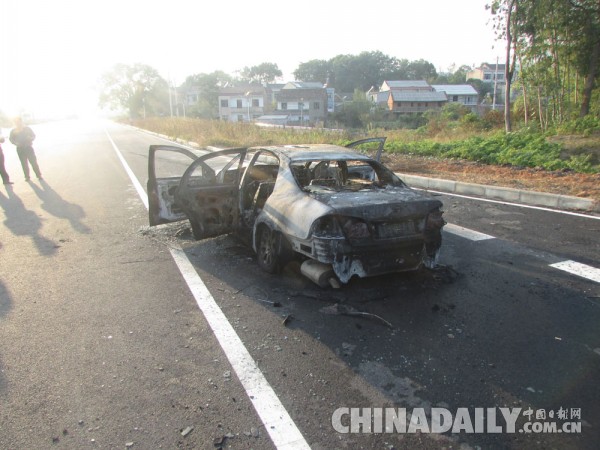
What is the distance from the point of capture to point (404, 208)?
13.5 feet

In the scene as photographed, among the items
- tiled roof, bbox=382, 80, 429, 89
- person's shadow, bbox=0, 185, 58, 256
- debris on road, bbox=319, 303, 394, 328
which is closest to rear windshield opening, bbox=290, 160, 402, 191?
debris on road, bbox=319, 303, 394, 328

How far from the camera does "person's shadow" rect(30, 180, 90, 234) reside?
7328 millimetres

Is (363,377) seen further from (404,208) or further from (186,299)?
(186,299)

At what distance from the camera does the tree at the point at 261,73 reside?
133 m

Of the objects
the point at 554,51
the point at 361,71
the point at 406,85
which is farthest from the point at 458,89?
the point at 554,51

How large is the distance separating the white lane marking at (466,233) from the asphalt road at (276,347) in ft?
0.85

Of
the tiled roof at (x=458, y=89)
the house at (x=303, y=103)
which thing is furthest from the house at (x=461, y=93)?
the house at (x=303, y=103)

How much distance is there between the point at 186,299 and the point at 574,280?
4084 mm

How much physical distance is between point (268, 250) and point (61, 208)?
5.89 metres

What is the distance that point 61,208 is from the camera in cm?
860

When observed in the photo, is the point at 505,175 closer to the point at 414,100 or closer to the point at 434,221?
the point at 434,221

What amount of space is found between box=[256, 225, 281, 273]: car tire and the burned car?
0.01m

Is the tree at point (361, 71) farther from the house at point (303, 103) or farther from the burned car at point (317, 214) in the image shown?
the burned car at point (317, 214)

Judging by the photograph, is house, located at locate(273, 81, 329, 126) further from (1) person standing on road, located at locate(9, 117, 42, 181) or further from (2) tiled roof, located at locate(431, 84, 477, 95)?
(1) person standing on road, located at locate(9, 117, 42, 181)
